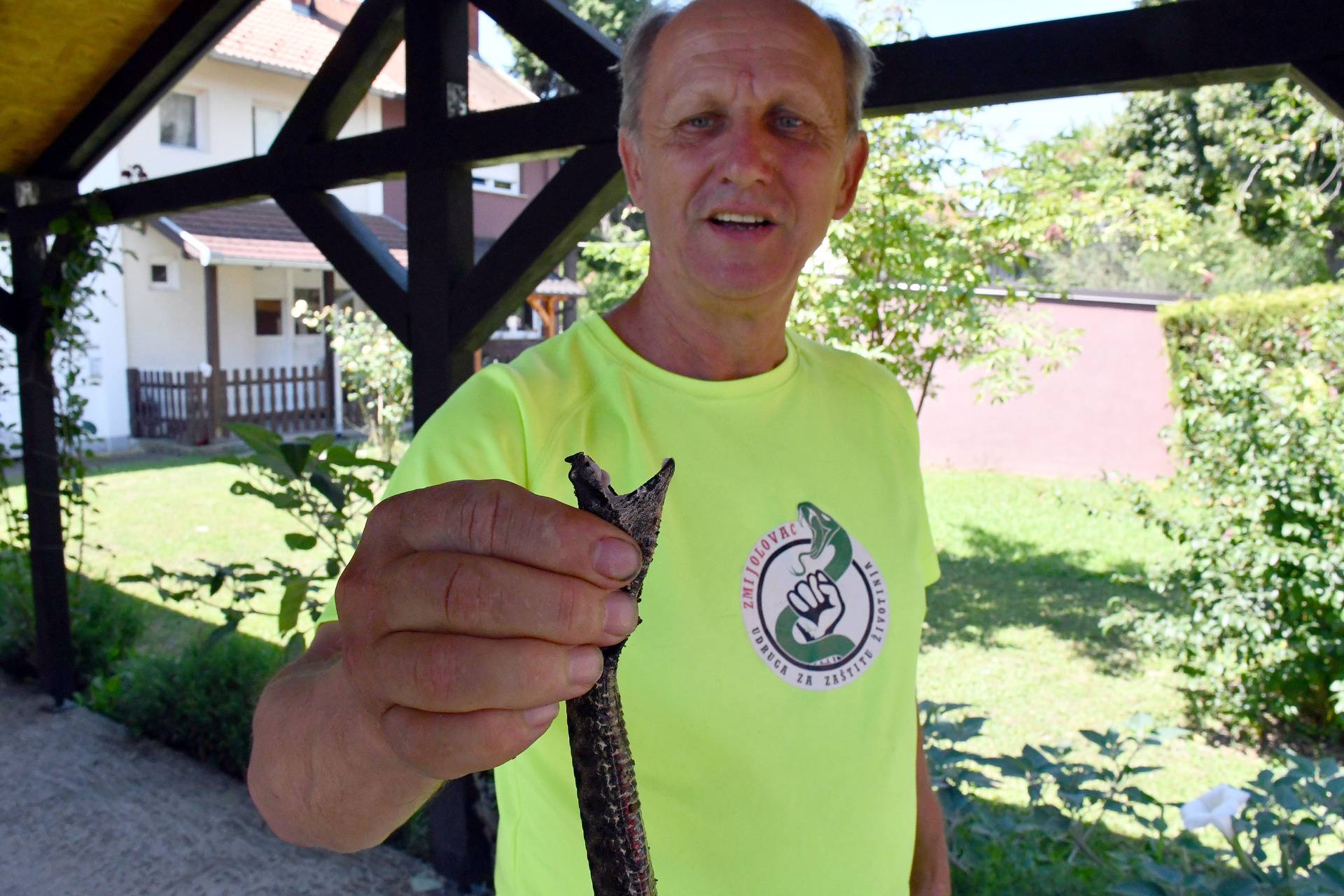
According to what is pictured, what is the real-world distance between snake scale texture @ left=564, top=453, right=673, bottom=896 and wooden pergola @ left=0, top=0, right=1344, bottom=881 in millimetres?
1790

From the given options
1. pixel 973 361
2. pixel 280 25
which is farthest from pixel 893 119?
pixel 280 25

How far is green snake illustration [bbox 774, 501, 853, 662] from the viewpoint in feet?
4.82

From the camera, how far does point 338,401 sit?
18.1 metres

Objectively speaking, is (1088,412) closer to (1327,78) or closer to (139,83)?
(139,83)

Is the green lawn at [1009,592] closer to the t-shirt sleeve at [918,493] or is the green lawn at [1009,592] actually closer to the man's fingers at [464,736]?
the t-shirt sleeve at [918,493]

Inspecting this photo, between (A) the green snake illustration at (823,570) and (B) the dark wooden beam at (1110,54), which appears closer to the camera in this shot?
(A) the green snake illustration at (823,570)

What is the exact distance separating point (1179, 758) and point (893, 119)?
13.5ft

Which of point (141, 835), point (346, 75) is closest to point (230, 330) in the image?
point (141, 835)

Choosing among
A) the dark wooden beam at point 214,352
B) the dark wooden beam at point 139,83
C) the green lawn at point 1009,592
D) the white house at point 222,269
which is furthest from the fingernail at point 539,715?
the dark wooden beam at point 214,352

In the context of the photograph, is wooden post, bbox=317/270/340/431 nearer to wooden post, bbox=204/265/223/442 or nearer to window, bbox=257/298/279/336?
window, bbox=257/298/279/336

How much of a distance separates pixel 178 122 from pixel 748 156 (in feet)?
62.3

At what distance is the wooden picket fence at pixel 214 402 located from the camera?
1630 centimetres

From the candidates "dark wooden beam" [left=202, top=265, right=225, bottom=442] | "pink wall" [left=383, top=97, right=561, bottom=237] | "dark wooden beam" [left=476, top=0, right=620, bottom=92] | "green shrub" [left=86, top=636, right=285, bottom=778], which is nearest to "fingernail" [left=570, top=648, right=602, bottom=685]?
"dark wooden beam" [left=476, top=0, right=620, bottom=92]

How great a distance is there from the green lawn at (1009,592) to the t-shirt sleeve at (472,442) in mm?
3716
